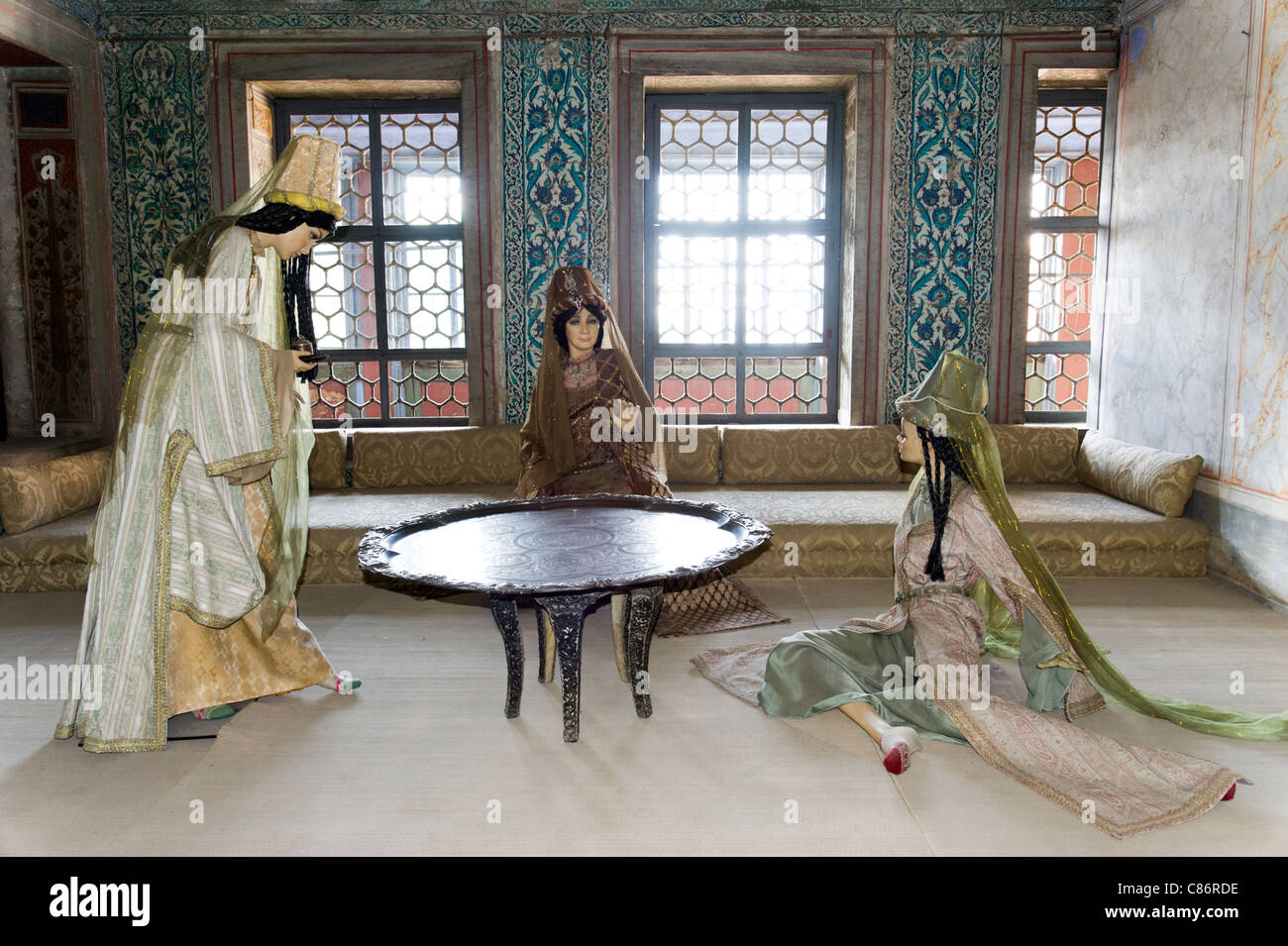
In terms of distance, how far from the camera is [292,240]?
3408 mm

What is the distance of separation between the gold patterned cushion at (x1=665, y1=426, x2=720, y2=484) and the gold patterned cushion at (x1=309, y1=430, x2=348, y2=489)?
83.9 inches

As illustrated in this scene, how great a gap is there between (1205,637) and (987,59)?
395 cm

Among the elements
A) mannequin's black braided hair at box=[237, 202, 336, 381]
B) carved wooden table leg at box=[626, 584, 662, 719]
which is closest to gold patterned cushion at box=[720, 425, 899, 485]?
carved wooden table leg at box=[626, 584, 662, 719]

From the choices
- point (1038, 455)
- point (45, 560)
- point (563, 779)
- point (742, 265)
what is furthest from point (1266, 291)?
point (45, 560)

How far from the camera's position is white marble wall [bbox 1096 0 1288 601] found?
4836 mm

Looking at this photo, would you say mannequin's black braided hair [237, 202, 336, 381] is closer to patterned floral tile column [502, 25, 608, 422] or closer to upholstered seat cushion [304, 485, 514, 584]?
upholstered seat cushion [304, 485, 514, 584]

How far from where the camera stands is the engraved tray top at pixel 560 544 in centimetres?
307

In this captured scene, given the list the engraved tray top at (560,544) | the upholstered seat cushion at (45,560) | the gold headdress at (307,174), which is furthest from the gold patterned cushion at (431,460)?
the gold headdress at (307,174)

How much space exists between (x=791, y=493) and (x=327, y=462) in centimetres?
298

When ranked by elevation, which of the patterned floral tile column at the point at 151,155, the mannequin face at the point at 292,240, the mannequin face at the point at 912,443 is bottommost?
the mannequin face at the point at 912,443

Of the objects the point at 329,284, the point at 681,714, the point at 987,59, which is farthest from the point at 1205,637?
the point at 329,284

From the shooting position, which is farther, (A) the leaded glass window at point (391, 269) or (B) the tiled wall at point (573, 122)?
(A) the leaded glass window at point (391, 269)

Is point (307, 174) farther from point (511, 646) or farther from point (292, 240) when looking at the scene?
point (511, 646)

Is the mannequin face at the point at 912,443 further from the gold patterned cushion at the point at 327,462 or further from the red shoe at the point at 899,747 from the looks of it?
the gold patterned cushion at the point at 327,462
